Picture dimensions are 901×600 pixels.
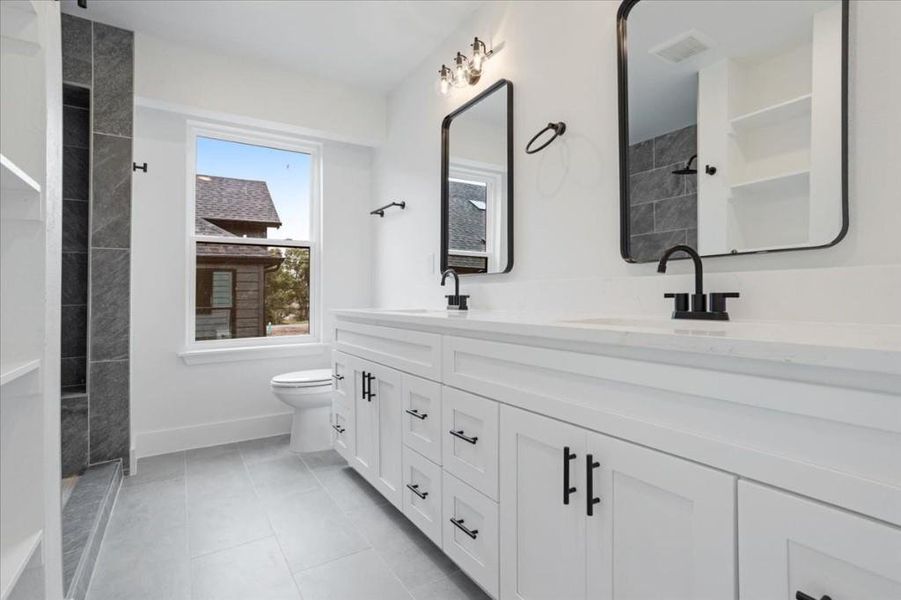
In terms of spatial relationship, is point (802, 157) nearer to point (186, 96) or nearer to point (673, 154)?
point (673, 154)

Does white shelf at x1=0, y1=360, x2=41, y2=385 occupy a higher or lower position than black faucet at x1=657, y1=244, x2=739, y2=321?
Answer: lower

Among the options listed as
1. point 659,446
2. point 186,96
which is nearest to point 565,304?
point 659,446

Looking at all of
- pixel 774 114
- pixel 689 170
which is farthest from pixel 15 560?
→ pixel 774 114

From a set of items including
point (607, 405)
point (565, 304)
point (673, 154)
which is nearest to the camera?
point (607, 405)

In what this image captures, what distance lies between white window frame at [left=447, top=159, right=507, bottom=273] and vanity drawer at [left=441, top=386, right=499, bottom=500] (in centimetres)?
90

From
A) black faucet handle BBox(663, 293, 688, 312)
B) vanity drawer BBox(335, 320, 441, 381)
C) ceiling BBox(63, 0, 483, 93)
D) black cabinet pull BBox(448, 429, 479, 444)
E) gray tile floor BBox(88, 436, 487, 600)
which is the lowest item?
gray tile floor BBox(88, 436, 487, 600)

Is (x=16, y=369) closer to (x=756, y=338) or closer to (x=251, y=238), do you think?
(x=756, y=338)

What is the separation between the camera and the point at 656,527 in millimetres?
864

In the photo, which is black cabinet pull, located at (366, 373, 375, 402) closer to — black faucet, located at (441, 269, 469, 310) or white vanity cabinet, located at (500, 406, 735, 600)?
black faucet, located at (441, 269, 469, 310)

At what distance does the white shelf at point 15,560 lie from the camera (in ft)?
2.64

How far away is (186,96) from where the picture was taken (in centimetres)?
268

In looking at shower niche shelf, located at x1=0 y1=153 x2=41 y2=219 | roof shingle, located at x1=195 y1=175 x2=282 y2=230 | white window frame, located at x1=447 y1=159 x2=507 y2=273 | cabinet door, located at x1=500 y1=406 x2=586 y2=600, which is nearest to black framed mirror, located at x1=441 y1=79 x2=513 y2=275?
white window frame, located at x1=447 y1=159 x2=507 y2=273

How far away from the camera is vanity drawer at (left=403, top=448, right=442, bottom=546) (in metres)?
1.54

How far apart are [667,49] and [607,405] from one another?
3.97 feet
